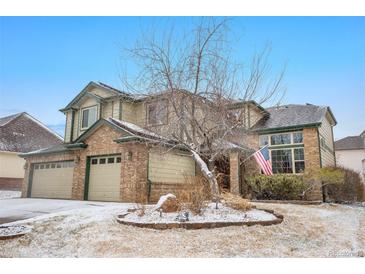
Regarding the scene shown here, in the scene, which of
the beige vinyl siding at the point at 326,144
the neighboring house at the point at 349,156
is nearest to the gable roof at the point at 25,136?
the beige vinyl siding at the point at 326,144

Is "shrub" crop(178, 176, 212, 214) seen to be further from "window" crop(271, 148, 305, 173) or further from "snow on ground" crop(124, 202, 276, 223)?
"window" crop(271, 148, 305, 173)

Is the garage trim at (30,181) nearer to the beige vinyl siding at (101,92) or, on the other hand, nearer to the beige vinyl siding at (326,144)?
the beige vinyl siding at (101,92)

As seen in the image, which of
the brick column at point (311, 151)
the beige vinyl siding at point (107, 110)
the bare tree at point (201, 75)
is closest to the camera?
the bare tree at point (201, 75)

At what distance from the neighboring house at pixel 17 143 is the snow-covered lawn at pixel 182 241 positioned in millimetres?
11352

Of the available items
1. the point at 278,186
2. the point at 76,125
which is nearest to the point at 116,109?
the point at 76,125

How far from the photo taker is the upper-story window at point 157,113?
6590 mm

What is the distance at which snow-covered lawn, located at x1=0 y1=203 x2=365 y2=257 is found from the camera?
352 cm

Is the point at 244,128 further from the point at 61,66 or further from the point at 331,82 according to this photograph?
the point at 61,66

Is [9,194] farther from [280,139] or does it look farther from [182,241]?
[182,241]

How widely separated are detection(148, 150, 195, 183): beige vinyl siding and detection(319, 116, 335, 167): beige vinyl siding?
4892 mm

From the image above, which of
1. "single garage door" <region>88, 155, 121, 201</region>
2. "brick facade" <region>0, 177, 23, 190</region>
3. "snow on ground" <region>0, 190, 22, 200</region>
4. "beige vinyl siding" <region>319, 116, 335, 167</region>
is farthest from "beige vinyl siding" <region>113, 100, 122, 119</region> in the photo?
"beige vinyl siding" <region>319, 116, 335, 167</region>

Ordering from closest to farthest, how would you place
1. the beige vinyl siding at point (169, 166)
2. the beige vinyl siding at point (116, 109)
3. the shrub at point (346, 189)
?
the beige vinyl siding at point (169, 166)
the shrub at point (346, 189)
the beige vinyl siding at point (116, 109)

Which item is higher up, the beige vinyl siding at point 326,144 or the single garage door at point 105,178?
the beige vinyl siding at point 326,144
